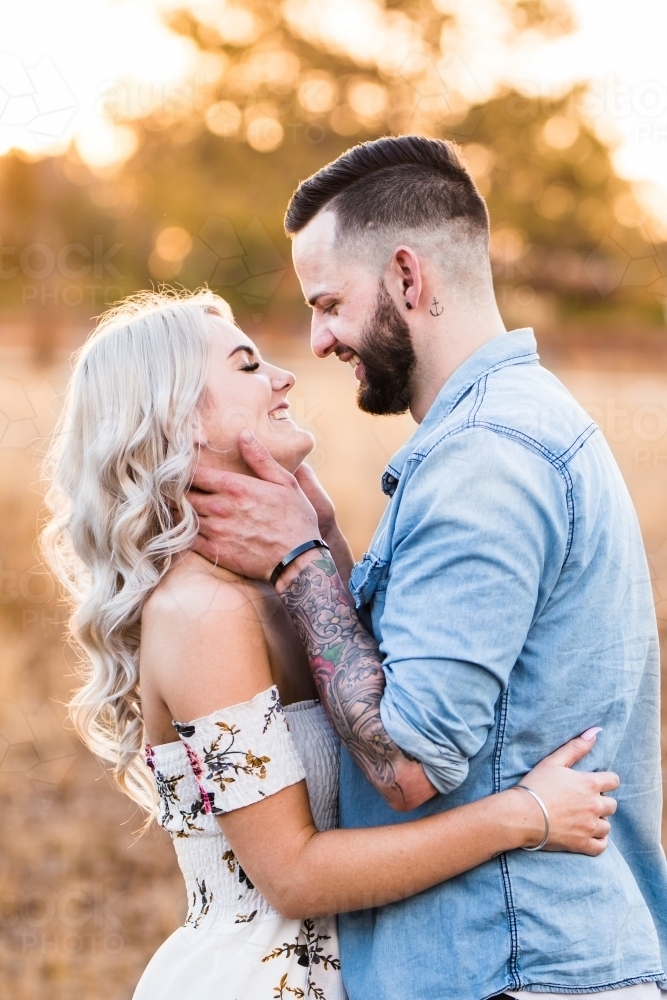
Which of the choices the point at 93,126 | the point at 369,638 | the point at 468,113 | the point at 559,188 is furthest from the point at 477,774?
the point at 559,188

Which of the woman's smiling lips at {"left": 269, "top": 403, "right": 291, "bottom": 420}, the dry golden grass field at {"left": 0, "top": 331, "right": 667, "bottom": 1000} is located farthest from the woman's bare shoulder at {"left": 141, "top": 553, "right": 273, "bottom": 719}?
the dry golden grass field at {"left": 0, "top": 331, "right": 667, "bottom": 1000}

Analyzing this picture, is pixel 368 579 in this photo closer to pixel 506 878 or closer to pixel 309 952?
pixel 506 878

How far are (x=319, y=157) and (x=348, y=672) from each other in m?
18.0

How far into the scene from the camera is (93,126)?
1182 centimetres

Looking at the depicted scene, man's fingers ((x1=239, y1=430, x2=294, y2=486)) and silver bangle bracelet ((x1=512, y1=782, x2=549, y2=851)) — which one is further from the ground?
man's fingers ((x1=239, y1=430, x2=294, y2=486))

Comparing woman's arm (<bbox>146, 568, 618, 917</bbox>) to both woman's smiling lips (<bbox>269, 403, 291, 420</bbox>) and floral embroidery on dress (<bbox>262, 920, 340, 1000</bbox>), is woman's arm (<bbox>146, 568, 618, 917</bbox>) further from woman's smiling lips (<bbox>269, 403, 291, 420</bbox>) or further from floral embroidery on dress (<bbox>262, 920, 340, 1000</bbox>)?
woman's smiling lips (<bbox>269, 403, 291, 420</bbox>)

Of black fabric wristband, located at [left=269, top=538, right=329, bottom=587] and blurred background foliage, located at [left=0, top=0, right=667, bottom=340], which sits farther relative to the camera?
blurred background foliage, located at [left=0, top=0, right=667, bottom=340]

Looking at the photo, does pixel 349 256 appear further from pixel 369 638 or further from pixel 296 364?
pixel 296 364

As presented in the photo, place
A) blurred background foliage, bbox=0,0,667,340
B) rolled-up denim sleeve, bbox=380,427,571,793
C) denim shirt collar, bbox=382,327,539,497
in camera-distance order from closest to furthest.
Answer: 1. rolled-up denim sleeve, bbox=380,427,571,793
2. denim shirt collar, bbox=382,327,539,497
3. blurred background foliage, bbox=0,0,667,340

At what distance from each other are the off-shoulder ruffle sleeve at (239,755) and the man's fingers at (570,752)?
0.43 meters

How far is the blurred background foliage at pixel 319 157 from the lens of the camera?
14234 mm

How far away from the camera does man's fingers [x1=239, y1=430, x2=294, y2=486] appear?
5.97ft

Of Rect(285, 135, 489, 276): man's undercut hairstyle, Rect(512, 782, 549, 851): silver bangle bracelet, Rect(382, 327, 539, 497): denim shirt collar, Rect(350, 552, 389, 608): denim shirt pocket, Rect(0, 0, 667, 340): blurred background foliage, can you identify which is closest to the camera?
Rect(512, 782, 549, 851): silver bangle bracelet

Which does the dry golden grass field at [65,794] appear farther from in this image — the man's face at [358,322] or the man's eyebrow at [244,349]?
the man's face at [358,322]
